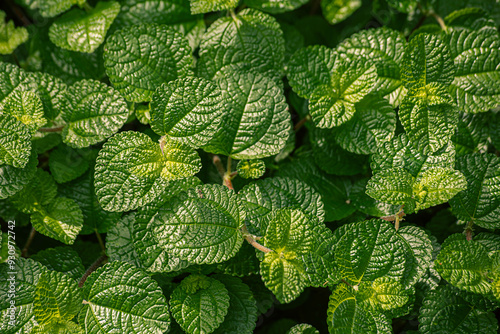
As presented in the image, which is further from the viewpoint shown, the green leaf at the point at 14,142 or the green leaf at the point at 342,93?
the green leaf at the point at 342,93

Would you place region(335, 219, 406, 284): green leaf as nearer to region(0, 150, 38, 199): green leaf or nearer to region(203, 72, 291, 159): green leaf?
region(203, 72, 291, 159): green leaf

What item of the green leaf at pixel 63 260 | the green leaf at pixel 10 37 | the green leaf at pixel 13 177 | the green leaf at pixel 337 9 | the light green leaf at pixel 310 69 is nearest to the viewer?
the green leaf at pixel 13 177

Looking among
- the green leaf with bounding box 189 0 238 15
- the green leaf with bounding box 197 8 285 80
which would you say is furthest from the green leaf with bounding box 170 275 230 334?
the green leaf with bounding box 189 0 238 15

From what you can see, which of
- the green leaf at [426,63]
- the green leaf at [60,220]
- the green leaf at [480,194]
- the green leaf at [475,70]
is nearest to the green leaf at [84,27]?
the green leaf at [60,220]

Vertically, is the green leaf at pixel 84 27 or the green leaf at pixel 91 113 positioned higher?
the green leaf at pixel 84 27

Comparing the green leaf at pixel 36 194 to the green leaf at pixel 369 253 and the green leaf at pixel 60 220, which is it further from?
the green leaf at pixel 369 253

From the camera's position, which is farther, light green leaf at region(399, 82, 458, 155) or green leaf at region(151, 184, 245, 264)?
light green leaf at region(399, 82, 458, 155)
